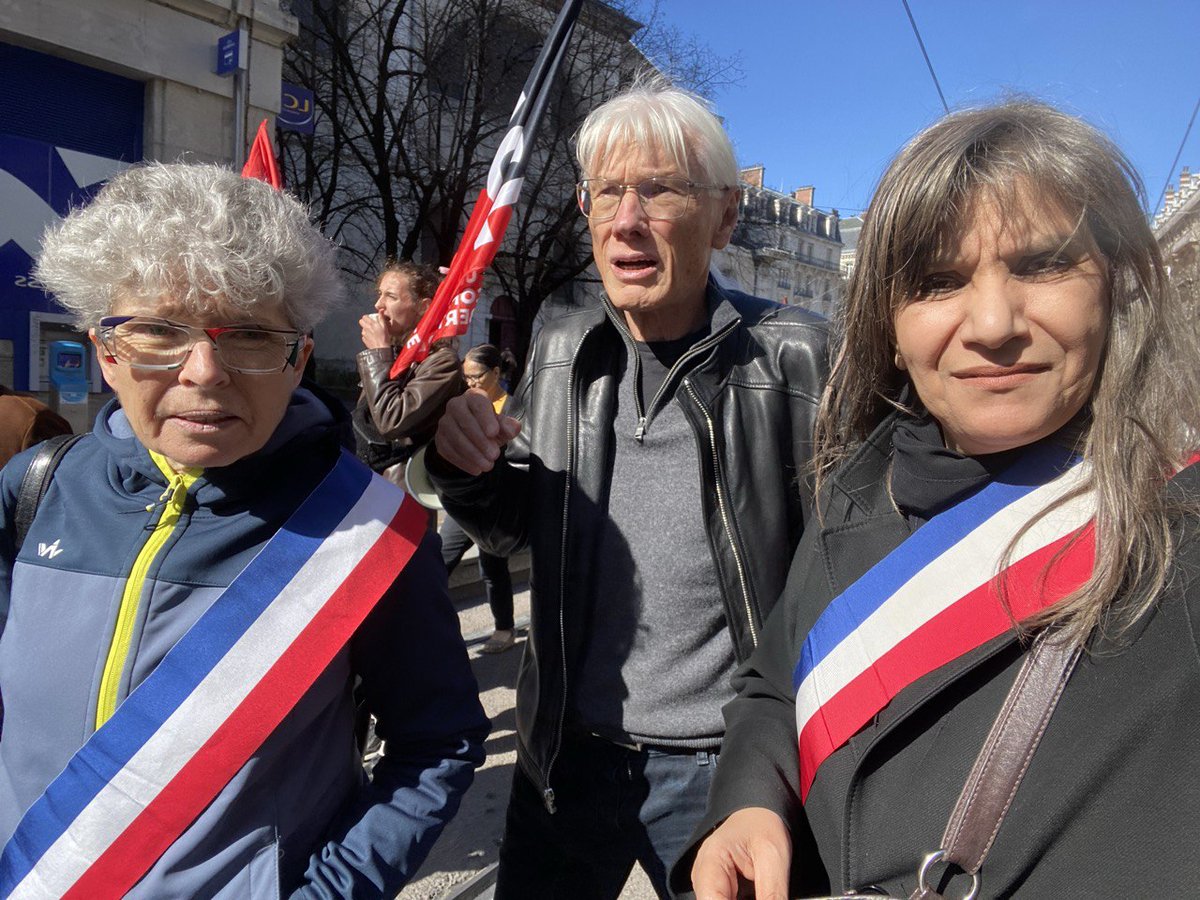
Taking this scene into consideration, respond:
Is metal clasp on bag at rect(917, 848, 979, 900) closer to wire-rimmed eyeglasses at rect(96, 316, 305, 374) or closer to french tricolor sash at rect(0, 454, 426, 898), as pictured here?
french tricolor sash at rect(0, 454, 426, 898)

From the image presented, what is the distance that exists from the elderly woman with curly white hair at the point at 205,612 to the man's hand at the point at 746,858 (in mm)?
485

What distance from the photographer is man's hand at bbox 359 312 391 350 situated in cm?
416

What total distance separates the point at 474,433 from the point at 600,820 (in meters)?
0.89

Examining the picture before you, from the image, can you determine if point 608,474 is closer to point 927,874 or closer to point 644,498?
point 644,498

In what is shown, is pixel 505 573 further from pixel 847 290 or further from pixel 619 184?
pixel 847 290

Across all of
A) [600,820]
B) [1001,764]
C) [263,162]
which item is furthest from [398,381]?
[1001,764]

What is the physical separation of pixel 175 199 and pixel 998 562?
1337 millimetres

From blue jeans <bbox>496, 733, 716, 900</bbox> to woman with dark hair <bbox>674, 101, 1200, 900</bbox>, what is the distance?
0.43 metres

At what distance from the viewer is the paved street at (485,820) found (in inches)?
119

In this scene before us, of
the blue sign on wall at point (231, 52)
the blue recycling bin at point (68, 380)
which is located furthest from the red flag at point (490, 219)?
the blue sign on wall at point (231, 52)

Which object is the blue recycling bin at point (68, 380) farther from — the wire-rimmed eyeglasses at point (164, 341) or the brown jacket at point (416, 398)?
the wire-rimmed eyeglasses at point (164, 341)

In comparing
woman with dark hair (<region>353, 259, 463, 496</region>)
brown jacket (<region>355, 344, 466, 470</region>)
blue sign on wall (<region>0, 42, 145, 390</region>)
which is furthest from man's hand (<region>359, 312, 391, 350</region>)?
blue sign on wall (<region>0, 42, 145, 390</region>)

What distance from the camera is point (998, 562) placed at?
111 centimetres

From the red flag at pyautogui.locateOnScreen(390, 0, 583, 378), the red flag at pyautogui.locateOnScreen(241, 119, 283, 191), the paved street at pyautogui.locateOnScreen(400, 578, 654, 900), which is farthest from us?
the red flag at pyautogui.locateOnScreen(390, 0, 583, 378)
